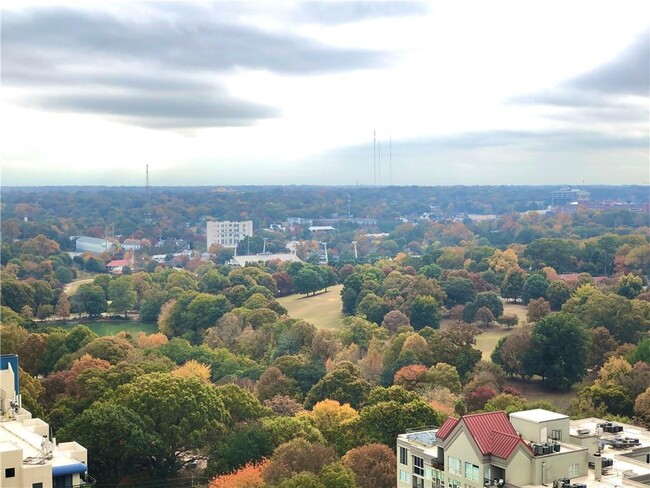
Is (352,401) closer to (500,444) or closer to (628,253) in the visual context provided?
(500,444)

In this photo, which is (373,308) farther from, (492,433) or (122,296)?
(492,433)

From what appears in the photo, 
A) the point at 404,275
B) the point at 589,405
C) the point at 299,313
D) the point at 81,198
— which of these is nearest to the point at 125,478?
the point at 589,405

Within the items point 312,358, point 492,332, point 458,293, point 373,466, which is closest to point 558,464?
point 373,466

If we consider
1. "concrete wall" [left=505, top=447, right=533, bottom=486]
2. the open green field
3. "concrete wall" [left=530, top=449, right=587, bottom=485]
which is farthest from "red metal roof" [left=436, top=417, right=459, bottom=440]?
the open green field

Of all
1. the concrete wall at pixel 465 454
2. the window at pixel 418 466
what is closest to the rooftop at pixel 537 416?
the concrete wall at pixel 465 454

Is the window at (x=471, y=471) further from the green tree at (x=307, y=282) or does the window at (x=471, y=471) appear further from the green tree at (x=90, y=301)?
the green tree at (x=307, y=282)

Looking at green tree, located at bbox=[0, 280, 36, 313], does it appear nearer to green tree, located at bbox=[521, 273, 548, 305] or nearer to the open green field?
the open green field

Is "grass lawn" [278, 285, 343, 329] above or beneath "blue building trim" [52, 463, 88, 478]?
beneath
